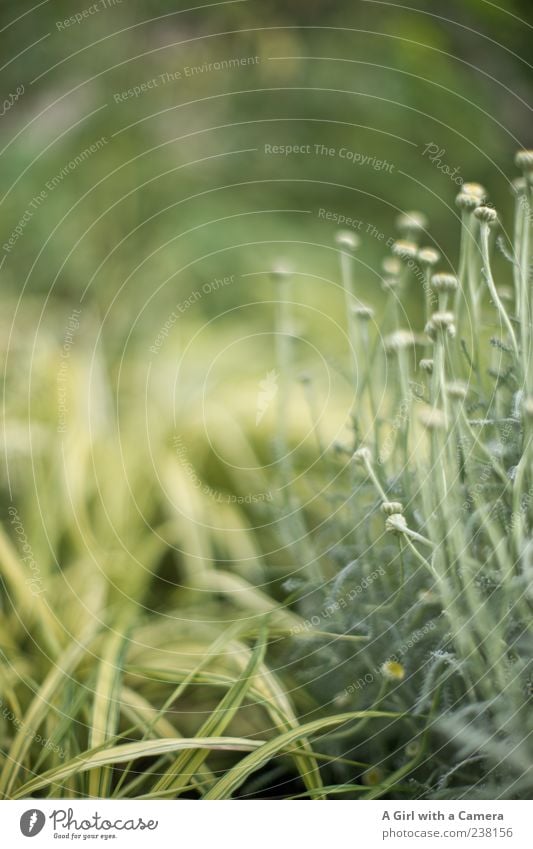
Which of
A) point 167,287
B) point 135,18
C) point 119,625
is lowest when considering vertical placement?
point 119,625

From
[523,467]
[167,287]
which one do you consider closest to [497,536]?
[523,467]

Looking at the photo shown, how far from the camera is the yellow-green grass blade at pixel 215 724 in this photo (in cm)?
51

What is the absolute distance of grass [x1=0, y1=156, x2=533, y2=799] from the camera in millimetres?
474

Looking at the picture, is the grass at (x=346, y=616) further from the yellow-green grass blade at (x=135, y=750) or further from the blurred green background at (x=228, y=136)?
the blurred green background at (x=228, y=136)

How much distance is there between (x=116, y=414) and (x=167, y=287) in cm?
22

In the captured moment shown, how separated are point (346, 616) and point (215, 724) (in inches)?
4.8

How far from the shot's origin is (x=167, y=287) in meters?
1.00

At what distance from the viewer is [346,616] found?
521 mm

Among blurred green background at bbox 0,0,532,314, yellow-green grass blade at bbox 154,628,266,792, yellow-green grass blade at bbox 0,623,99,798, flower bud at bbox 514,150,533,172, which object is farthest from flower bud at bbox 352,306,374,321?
blurred green background at bbox 0,0,532,314

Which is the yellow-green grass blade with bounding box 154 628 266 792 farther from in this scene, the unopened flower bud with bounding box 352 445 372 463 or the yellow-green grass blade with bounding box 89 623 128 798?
the unopened flower bud with bounding box 352 445 372 463

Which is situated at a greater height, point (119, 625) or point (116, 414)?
point (116, 414)

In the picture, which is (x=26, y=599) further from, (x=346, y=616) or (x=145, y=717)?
(x=346, y=616)

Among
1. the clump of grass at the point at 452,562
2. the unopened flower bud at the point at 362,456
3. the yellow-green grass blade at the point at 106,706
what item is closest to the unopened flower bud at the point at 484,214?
the clump of grass at the point at 452,562
